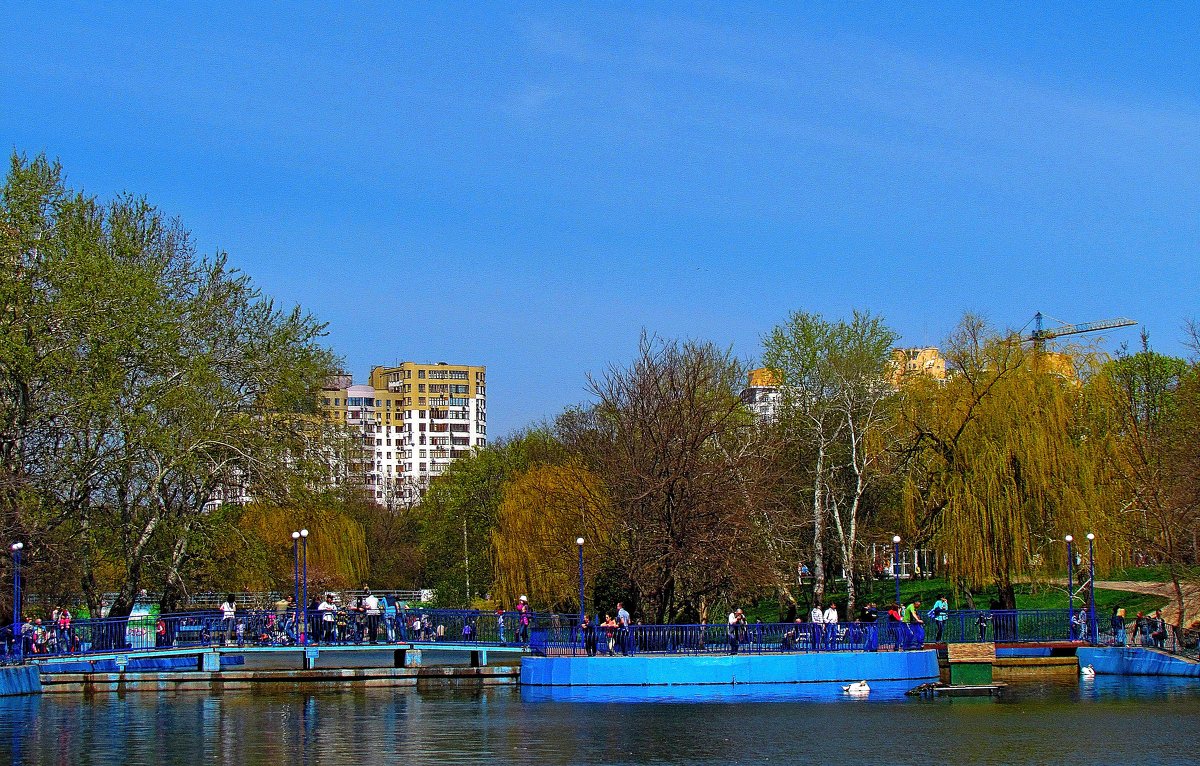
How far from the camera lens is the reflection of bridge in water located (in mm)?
37906

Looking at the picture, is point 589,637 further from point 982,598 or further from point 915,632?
Answer: point 982,598

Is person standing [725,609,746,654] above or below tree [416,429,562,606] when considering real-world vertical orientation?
below

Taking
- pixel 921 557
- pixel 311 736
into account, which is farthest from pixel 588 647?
pixel 921 557

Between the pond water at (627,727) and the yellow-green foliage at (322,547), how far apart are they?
21.6m

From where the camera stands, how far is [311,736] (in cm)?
2700

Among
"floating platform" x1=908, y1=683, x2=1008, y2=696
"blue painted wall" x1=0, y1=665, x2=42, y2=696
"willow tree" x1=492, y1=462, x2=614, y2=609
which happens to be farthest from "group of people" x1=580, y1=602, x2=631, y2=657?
"blue painted wall" x1=0, y1=665, x2=42, y2=696

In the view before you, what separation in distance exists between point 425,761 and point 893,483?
3930 cm

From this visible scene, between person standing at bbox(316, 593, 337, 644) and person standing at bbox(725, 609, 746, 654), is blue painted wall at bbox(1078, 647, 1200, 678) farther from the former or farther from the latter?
person standing at bbox(316, 593, 337, 644)

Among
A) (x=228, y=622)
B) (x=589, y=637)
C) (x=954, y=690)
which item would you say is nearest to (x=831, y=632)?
(x=954, y=690)

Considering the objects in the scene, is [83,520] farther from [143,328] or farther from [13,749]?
[13,749]

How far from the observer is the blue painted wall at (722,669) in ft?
119

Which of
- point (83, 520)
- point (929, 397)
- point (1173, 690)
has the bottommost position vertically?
point (1173, 690)

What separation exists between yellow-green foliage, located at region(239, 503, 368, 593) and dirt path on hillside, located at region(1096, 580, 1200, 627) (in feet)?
106

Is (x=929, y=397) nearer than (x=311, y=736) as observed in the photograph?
No
